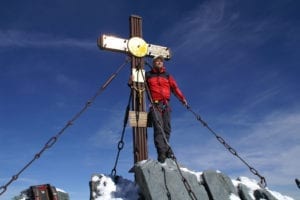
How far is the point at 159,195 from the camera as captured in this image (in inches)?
297

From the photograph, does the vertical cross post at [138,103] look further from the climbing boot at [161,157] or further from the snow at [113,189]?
the snow at [113,189]

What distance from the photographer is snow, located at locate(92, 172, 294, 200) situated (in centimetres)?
813

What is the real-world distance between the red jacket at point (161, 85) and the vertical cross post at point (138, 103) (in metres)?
0.24

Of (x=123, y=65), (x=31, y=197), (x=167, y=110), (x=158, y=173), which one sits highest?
(x=123, y=65)

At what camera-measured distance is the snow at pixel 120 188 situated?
8.13m

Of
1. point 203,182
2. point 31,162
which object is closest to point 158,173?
point 203,182

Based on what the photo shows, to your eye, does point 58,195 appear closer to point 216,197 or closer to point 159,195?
point 159,195

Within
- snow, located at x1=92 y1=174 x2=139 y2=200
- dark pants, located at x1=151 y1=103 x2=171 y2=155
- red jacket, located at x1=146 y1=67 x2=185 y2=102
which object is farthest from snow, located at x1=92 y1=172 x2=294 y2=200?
red jacket, located at x1=146 y1=67 x2=185 y2=102

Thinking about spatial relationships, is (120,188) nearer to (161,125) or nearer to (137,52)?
(161,125)

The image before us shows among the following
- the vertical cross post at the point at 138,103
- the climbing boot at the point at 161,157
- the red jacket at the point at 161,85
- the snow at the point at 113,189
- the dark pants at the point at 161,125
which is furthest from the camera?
the red jacket at the point at 161,85

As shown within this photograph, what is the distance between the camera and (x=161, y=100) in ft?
31.3

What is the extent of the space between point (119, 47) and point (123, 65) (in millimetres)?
544

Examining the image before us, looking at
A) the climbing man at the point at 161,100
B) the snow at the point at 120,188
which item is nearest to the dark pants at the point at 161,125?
the climbing man at the point at 161,100

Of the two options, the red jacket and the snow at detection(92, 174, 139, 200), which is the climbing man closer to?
the red jacket
